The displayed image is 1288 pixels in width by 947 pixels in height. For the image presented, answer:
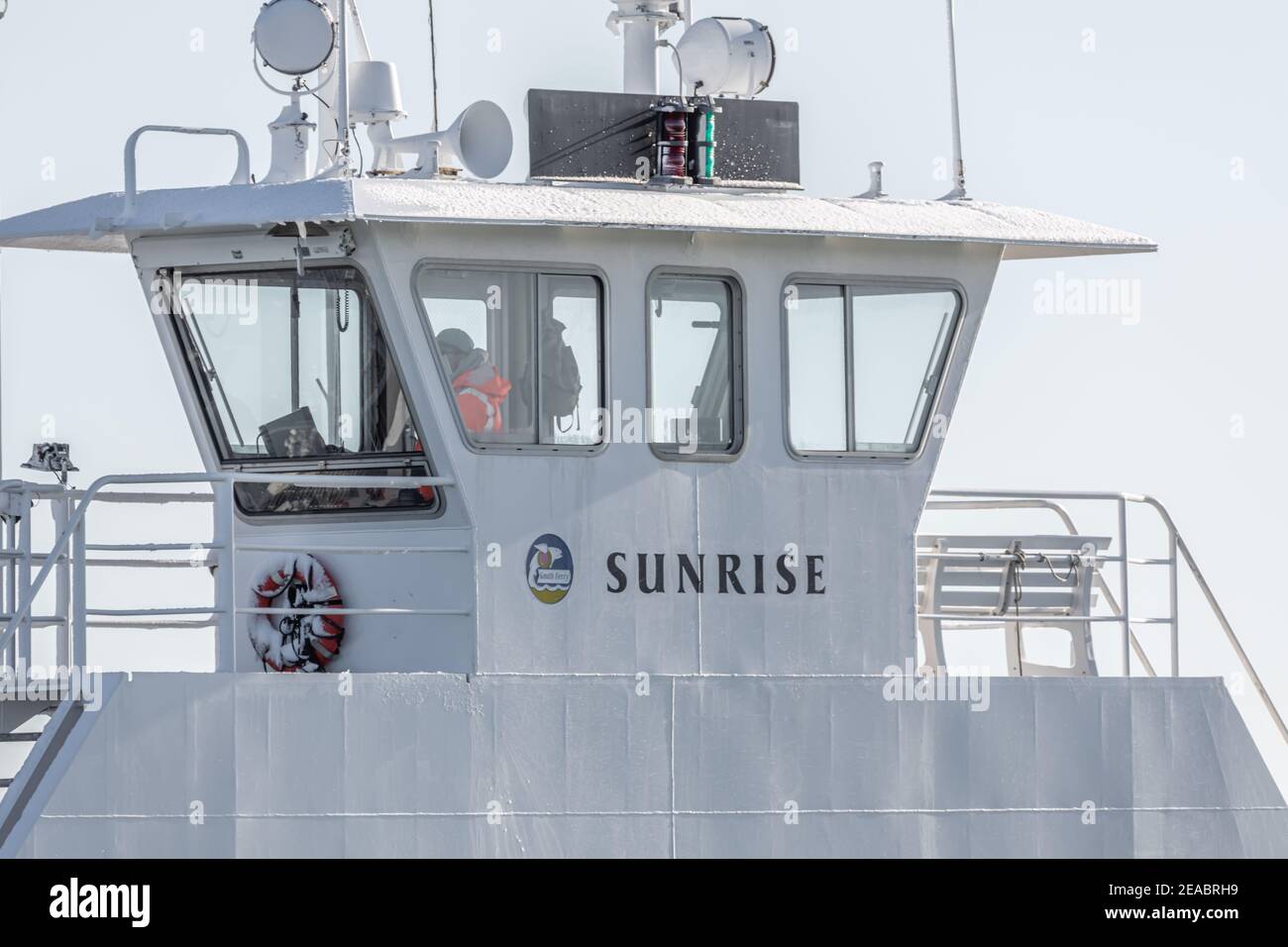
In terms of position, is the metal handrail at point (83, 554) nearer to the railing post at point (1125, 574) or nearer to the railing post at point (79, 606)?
the railing post at point (79, 606)

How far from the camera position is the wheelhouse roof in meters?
13.1

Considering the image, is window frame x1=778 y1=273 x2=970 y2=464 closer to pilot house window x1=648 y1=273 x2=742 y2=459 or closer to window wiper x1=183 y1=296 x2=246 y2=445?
pilot house window x1=648 y1=273 x2=742 y2=459

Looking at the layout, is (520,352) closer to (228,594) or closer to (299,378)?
(299,378)

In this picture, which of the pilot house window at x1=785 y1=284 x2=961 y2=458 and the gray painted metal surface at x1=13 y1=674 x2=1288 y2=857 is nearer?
the gray painted metal surface at x1=13 y1=674 x2=1288 y2=857

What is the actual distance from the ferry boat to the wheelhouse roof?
31 millimetres

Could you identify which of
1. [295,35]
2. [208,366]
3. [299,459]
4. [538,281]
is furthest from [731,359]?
[295,35]

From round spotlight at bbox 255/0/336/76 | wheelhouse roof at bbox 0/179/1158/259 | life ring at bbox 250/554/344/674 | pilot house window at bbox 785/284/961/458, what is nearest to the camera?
wheelhouse roof at bbox 0/179/1158/259

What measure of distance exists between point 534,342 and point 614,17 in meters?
3.06

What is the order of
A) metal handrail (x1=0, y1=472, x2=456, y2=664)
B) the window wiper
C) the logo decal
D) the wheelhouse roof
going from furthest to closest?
1. the window wiper
2. the logo decal
3. the wheelhouse roof
4. metal handrail (x1=0, y1=472, x2=456, y2=664)

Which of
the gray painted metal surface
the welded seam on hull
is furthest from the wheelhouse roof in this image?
the welded seam on hull

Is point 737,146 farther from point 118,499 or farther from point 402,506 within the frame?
point 118,499

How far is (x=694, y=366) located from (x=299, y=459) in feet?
7.98

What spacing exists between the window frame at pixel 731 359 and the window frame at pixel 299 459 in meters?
1.39
